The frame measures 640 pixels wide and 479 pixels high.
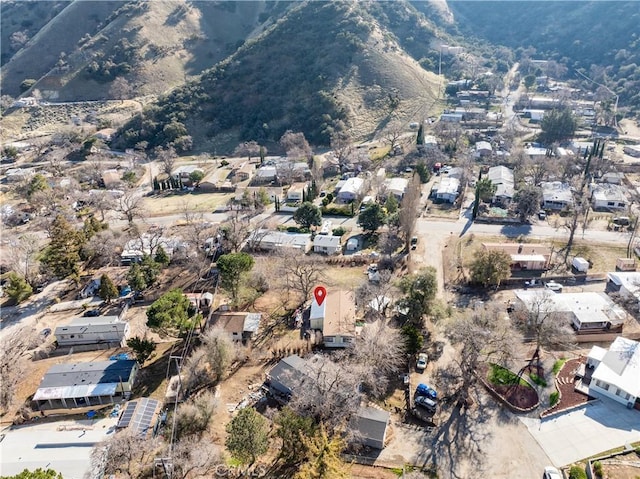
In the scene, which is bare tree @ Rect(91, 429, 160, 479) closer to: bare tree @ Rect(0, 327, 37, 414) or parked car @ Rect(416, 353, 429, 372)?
bare tree @ Rect(0, 327, 37, 414)

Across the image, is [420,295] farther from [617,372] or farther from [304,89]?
[304,89]

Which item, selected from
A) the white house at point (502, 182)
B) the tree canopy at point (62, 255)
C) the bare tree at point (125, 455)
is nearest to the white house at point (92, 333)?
Result: the tree canopy at point (62, 255)

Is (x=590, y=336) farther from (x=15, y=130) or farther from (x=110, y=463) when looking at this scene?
(x=15, y=130)

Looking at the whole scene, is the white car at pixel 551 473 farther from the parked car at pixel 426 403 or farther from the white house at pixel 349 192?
the white house at pixel 349 192

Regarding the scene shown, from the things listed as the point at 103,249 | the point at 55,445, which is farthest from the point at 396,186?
the point at 55,445

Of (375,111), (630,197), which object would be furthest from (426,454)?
(375,111)

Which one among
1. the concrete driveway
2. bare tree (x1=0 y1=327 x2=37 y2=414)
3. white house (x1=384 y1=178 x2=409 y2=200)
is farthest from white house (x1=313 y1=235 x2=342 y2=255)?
bare tree (x1=0 y1=327 x2=37 y2=414)

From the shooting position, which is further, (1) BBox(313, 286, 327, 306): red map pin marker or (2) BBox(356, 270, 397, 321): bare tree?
(1) BBox(313, 286, 327, 306): red map pin marker
